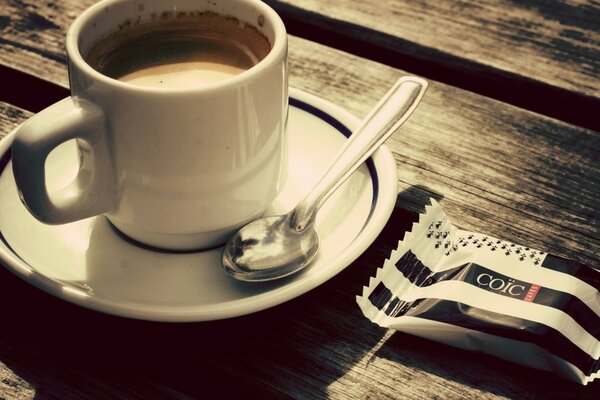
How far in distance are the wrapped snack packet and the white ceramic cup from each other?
159mm

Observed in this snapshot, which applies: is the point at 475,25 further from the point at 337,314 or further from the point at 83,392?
the point at 83,392

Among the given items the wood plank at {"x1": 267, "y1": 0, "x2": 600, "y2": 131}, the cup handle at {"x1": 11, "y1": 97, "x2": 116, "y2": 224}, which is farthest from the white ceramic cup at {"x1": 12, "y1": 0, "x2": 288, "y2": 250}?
the wood plank at {"x1": 267, "y1": 0, "x2": 600, "y2": 131}

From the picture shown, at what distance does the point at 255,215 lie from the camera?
0.69 meters

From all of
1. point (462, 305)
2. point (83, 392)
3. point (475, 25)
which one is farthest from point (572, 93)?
point (83, 392)

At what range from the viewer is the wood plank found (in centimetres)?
94

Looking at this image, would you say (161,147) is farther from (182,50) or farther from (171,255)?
Result: (182,50)

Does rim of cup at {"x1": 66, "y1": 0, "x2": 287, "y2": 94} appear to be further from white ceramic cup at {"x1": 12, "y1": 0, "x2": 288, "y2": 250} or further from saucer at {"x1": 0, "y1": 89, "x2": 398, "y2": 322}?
saucer at {"x1": 0, "y1": 89, "x2": 398, "y2": 322}

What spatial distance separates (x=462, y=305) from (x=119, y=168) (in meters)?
0.33

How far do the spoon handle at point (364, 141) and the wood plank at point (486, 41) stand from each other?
9.6 inches

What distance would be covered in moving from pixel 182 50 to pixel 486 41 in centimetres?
46

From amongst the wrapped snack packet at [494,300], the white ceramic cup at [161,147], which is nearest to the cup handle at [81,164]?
the white ceramic cup at [161,147]

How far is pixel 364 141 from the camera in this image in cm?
72

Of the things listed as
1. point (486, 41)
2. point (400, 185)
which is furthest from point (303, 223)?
point (486, 41)

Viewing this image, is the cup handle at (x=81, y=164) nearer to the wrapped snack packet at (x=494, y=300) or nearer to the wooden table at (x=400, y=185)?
the wooden table at (x=400, y=185)
